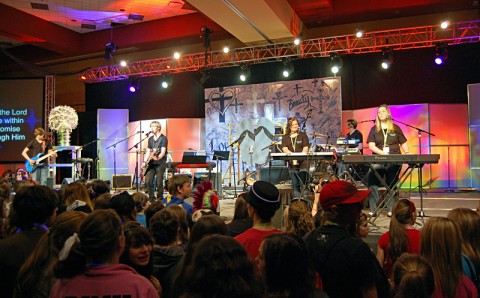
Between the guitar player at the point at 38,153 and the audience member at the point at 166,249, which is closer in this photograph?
the audience member at the point at 166,249

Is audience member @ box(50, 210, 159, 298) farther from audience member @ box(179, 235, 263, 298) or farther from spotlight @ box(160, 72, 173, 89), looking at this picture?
spotlight @ box(160, 72, 173, 89)

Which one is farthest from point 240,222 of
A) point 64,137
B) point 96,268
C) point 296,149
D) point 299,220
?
point 64,137

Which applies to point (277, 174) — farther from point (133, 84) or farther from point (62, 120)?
point (133, 84)

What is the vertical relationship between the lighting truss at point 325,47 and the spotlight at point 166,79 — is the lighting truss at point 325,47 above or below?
above

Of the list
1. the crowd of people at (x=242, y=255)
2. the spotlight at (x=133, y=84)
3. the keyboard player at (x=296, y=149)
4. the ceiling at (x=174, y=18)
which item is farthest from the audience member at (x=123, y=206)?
the spotlight at (x=133, y=84)

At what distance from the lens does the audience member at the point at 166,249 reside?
8.65 ft

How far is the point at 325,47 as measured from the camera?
1270 centimetres

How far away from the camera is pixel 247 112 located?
48.1 feet

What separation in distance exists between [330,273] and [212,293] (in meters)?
0.86

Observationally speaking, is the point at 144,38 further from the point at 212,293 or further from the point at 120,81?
the point at 212,293

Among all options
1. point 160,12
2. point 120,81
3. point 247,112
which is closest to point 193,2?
point 160,12

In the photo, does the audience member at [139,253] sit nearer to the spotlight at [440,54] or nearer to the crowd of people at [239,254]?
the crowd of people at [239,254]

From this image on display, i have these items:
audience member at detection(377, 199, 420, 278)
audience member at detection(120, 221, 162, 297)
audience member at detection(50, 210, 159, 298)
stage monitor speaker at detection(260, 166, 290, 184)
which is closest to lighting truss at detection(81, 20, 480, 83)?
stage monitor speaker at detection(260, 166, 290, 184)

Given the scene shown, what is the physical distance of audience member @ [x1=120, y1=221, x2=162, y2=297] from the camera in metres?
2.40
